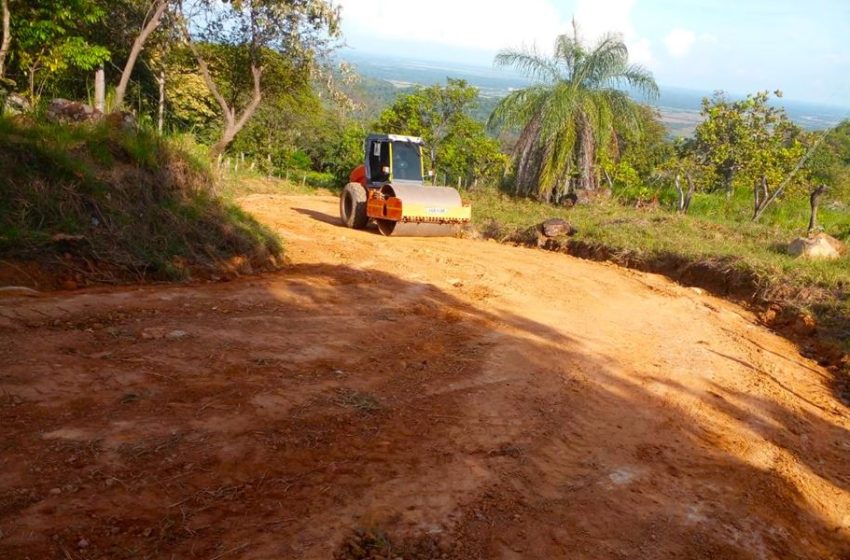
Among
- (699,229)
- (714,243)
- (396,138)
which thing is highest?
(396,138)

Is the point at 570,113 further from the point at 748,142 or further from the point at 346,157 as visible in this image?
the point at 346,157

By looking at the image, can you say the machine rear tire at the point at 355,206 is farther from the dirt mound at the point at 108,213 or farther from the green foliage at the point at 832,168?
the green foliage at the point at 832,168

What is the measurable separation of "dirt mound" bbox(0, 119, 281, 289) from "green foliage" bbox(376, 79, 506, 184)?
47.6 ft

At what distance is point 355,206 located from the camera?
40.4ft

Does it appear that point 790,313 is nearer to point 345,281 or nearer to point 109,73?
point 345,281

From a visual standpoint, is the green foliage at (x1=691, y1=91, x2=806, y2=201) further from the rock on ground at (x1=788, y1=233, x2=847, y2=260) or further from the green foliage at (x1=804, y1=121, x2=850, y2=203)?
the rock on ground at (x1=788, y1=233, x2=847, y2=260)

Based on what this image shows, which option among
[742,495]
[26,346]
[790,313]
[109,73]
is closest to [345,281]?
[26,346]

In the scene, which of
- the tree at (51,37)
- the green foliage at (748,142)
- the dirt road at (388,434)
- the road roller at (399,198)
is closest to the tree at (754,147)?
the green foliage at (748,142)

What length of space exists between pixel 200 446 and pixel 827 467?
4175 mm

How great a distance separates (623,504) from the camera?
129 inches

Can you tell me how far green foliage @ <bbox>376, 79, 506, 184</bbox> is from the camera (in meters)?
21.6

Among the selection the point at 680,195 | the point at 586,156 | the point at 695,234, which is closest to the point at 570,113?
the point at 586,156

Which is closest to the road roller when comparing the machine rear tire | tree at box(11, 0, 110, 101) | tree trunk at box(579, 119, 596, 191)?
the machine rear tire

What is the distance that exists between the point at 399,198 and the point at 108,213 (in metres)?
5.43
